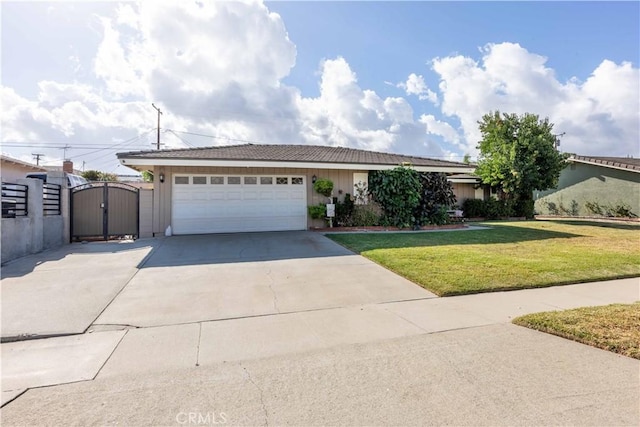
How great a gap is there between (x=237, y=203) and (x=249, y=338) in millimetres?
9347

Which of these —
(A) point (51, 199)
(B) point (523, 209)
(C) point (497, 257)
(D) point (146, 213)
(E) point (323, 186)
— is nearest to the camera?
(C) point (497, 257)

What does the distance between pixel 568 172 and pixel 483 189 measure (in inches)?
269

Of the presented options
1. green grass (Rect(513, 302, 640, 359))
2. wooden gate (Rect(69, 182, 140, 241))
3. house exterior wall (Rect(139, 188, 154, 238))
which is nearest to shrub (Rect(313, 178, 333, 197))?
house exterior wall (Rect(139, 188, 154, 238))

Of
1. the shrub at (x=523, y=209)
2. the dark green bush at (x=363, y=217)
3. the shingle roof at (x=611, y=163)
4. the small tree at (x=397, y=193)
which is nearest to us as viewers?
the small tree at (x=397, y=193)

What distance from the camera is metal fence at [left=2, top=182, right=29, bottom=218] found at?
7.61 meters

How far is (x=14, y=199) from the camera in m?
7.96

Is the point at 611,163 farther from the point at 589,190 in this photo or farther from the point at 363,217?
the point at 363,217

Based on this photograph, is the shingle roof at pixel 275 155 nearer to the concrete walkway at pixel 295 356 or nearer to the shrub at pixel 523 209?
the concrete walkway at pixel 295 356

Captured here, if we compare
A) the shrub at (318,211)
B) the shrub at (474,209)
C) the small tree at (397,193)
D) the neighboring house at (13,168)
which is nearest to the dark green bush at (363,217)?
the small tree at (397,193)

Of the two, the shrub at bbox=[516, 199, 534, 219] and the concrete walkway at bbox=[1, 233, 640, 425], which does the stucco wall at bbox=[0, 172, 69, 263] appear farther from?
the shrub at bbox=[516, 199, 534, 219]

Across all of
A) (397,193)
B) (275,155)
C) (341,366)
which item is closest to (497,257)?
(397,193)

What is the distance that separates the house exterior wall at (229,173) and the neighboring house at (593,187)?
17.7 metres

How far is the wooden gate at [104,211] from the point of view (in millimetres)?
10953

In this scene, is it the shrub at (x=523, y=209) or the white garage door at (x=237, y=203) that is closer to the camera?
the white garage door at (x=237, y=203)
